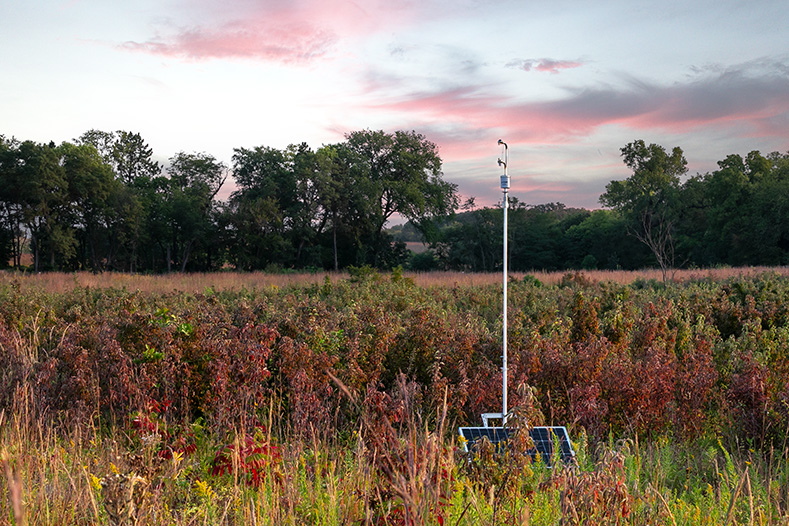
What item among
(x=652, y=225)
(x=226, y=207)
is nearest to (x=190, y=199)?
(x=226, y=207)

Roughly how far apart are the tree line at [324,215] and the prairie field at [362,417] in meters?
30.7

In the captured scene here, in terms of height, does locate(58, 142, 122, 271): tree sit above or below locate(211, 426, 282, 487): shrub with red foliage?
above

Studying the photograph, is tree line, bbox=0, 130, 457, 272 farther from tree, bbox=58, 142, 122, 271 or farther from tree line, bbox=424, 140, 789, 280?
tree line, bbox=424, 140, 789, 280

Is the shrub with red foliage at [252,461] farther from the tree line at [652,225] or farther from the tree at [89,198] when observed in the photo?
the tree at [89,198]

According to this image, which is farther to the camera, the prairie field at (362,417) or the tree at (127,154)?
the tree at (127,154)

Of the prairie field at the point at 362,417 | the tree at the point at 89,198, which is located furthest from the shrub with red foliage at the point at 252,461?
the tree at the point at 89,198

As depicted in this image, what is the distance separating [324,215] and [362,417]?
38.0 meters

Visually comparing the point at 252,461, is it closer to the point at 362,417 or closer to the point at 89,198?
the point at 362,417

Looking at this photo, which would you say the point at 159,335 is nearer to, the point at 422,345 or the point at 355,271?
the point at 422,345

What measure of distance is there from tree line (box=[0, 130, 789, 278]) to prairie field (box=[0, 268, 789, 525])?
30714 mm

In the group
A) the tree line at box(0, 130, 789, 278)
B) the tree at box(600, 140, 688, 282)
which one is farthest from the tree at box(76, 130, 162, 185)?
the tree at box(600, 140, 688, 282)

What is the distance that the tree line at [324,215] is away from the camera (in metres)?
38.4

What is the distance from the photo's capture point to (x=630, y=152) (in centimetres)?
5547

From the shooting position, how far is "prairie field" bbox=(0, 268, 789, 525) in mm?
3000
